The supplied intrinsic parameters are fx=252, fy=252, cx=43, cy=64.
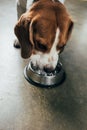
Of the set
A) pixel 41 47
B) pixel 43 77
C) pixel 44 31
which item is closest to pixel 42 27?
pixel 44 31

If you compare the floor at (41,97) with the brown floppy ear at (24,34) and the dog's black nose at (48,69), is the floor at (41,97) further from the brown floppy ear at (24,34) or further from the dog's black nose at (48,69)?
the brown floppy ear at (24,34)

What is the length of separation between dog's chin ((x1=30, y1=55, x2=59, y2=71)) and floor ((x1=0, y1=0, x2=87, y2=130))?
0.19 m

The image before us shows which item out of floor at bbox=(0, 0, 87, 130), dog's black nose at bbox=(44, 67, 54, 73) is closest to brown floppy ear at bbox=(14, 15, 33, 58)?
dog's black nose at bbox=(44, 67, 54, 73)

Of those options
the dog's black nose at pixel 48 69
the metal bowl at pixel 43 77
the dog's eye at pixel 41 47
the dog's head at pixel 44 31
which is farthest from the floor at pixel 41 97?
the dog's eye at pixel 41 47

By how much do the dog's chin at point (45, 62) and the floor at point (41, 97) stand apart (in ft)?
0.62

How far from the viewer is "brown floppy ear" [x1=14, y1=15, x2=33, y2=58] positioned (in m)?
1.67

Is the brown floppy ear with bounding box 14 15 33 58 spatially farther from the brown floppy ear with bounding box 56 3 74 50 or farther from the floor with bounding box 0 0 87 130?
the floor with bounding box 0 0 87 130

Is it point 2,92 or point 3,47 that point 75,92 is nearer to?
point 2,92

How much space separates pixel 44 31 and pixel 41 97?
0.52 meters

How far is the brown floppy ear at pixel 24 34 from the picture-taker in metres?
1.67

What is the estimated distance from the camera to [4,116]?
1665mm

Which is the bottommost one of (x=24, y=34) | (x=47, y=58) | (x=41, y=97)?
(x=41, y=97)

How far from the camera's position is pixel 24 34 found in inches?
66.5

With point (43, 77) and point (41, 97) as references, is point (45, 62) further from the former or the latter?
point (41, 97)
